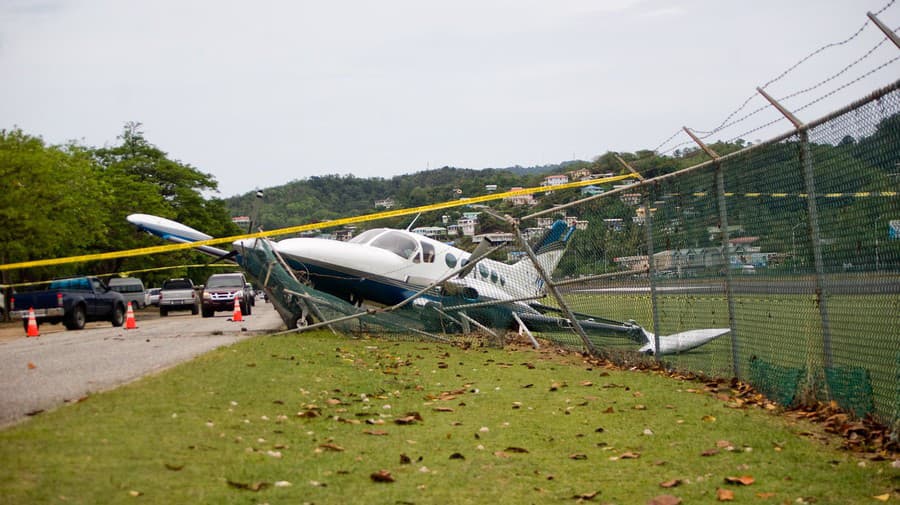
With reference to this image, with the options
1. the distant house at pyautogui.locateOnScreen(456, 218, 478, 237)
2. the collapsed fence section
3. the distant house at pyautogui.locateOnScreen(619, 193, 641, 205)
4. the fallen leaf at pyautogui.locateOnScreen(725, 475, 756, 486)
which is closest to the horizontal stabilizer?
the collapsed fence section

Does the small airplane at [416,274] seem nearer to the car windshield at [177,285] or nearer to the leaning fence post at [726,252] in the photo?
the leaning fence post at [726,252]

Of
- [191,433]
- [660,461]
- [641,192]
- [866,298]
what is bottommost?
[660,461]

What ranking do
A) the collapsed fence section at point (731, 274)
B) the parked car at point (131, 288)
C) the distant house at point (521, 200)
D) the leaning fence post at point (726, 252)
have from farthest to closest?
the parked car at point (131, 288) → the distant house at point (521, 200) → the leaning fence post at point (726, 252) → the collapsed fence section at point (731, 274)

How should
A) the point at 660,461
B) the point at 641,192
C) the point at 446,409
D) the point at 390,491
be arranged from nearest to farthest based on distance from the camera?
1. the point at 390,491
2. the point at 660,461
3. the point at 446,409
4. the point at 641,192

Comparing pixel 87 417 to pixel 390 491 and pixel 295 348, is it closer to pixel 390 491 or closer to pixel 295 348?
pixel 390 491

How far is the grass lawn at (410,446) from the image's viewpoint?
5.62m

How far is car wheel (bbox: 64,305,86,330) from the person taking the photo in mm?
25719

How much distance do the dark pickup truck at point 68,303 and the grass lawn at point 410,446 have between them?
1683 cm

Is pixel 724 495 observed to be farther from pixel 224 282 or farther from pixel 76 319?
pixel 224 282

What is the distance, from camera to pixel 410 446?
23.7 feet

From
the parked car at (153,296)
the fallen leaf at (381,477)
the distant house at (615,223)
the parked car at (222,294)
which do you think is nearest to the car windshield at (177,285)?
the parked car at (222,294)

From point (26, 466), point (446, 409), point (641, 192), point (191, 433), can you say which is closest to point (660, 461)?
point (446, 409)

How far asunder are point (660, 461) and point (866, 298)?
6.58 ft

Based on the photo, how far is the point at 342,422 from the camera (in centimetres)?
809
